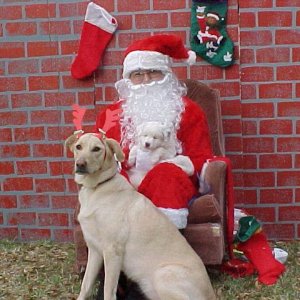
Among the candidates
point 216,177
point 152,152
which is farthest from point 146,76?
point 216,177

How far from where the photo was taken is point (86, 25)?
5.00m

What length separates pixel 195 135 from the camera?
175 inches

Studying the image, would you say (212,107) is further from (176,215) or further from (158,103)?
(176,215)

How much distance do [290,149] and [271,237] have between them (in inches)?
26.9

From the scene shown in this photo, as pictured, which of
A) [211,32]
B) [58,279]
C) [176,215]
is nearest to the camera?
[176,215]

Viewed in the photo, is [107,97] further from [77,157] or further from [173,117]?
[77,157]

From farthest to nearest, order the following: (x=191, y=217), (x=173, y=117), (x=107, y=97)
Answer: (x=107, y=97)
(x=173, y=117)
(x=191, y=217)

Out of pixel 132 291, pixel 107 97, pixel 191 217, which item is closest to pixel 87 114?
pixel 107 97

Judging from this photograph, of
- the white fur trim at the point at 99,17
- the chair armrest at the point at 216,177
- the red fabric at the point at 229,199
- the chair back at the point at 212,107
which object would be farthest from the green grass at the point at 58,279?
the white fur trim at the point at 99,17

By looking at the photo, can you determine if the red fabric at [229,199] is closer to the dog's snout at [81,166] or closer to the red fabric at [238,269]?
the red fabric at [238,269]

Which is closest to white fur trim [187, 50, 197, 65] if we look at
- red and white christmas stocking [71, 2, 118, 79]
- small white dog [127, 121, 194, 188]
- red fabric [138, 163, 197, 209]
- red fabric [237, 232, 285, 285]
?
small white dog [127, 121, 194, 188]

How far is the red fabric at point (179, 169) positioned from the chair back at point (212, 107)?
191mm

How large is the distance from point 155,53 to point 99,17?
0.72m

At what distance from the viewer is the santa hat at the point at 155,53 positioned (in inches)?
175
